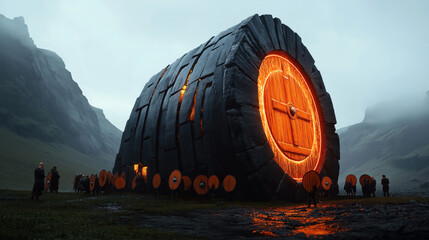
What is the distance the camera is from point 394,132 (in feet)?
384

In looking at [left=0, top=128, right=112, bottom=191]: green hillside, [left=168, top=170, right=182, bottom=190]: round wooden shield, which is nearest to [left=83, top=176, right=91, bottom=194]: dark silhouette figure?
[left=168, top=170, right=182, bottom=190]: round wooden shield

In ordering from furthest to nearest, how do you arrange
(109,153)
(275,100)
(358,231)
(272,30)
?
(109,153) → (272,30) → (275,100) → (358,231)

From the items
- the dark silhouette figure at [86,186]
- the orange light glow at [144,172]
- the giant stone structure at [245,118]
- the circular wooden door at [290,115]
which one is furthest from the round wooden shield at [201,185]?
the dark silhouette figure at [86,186]

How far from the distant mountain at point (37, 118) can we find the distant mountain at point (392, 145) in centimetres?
7463

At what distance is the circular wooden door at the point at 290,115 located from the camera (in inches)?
520

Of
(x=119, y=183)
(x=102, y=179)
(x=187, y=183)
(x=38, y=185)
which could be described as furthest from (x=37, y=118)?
(x=187, y=183)

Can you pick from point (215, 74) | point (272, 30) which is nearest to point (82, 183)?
point (215, 74)

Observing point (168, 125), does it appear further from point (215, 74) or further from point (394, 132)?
point (394, 132)

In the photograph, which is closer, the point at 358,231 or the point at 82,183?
the point at 358,231

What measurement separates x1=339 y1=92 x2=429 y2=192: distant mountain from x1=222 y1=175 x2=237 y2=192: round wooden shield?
65075mm

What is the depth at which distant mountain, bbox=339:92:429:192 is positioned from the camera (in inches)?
3280

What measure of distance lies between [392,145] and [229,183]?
4612 inches

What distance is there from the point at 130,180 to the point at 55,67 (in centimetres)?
11968

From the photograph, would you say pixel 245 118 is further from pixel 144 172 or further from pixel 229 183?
pixel 144 172
